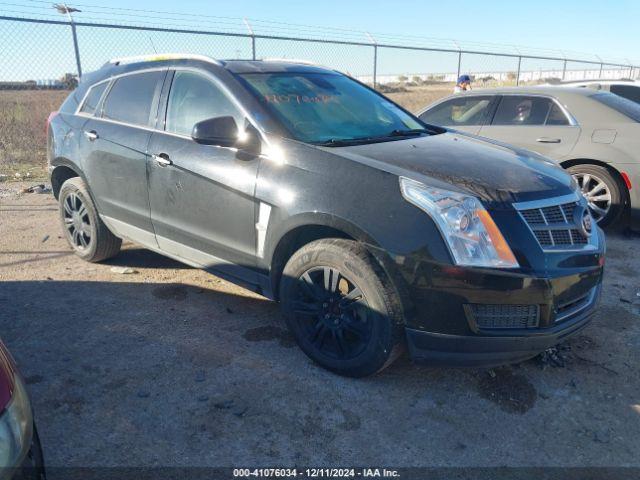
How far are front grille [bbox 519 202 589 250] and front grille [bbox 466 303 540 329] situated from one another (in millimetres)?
342

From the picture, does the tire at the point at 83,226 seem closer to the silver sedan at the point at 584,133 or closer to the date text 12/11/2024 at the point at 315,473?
the date text 12/11/2024 at the point at 315,473

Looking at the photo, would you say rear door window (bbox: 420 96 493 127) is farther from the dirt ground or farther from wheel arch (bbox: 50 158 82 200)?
wheel arch (bbox: 50 158 82 200)

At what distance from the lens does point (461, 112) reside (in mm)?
7074

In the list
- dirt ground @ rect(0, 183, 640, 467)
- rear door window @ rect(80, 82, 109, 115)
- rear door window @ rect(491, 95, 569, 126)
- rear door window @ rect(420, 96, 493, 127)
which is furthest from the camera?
rear door window @ rect(420, 96, 493, 127)

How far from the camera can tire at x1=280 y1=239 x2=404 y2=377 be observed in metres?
2.80

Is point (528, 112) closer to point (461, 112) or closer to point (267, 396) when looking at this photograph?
point (461, 112)

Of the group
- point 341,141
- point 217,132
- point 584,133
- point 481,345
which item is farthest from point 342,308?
point 584,133

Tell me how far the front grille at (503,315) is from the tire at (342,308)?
384 millimetres

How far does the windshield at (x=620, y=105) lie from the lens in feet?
19.3

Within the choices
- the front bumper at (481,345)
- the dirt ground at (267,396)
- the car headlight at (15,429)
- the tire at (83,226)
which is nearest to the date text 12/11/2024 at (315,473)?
the dirt ground at (267,396)

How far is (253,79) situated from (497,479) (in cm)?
281

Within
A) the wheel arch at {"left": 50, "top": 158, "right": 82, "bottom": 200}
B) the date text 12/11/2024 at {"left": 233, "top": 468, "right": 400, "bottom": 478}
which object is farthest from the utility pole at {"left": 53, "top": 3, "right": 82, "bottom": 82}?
the date text 12/11/2024 at {"left": 233, "top": 468, "right": 400, "bottom": 478}

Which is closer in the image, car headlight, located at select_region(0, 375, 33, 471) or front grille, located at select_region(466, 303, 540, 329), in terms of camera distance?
car headlight, located at select_region(0, 375, 33, 471)

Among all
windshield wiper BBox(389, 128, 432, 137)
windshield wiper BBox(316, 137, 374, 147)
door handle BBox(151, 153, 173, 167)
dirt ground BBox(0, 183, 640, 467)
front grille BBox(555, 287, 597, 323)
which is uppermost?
windshield wiper BBox(316, 137, 374, 147)
